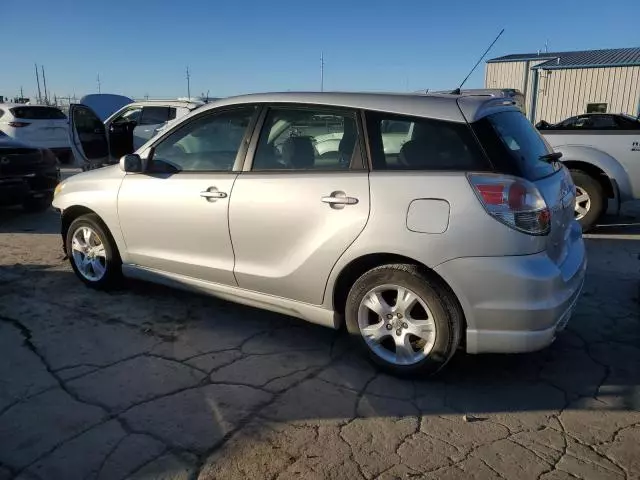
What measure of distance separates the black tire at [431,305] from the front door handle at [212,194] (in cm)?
114

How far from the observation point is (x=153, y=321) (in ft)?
13.2

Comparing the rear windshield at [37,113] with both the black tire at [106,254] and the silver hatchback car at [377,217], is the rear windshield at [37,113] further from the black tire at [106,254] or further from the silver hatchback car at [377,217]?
the silver hatchback car at [377,217]

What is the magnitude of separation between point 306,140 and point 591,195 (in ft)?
15.7

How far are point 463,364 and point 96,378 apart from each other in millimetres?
2274

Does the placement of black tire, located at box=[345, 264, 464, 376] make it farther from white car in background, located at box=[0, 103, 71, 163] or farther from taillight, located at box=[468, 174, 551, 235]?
white car in background, located at box=[0, 103, 71, 163]

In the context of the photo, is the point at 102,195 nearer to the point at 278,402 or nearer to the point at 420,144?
the point at 278,402

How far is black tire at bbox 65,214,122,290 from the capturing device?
4.41m

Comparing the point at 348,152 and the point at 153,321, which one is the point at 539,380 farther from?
the point at 153,321

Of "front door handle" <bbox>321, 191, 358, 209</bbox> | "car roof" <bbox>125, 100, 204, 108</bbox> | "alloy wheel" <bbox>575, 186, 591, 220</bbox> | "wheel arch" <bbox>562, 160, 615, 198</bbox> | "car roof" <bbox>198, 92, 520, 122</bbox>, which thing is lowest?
"alloy wheel" <bbox>575, 186, 591, 220</bbox>

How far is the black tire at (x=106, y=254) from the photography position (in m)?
4.41

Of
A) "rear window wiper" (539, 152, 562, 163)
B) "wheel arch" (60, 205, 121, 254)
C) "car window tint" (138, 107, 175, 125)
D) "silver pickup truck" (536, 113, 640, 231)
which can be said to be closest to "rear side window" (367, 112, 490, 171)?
"rear window wiper" (539, 152, 562, 163)

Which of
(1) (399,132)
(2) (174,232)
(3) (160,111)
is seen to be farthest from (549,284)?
(3) (160,111)

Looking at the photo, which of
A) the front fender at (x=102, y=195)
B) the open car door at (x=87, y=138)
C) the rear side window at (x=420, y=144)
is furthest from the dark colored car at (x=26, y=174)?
the rear side window at (x=420, y=144)

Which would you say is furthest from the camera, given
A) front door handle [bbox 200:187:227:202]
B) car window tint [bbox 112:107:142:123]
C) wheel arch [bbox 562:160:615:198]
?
car window tint [bbox 112:107:142:123]
